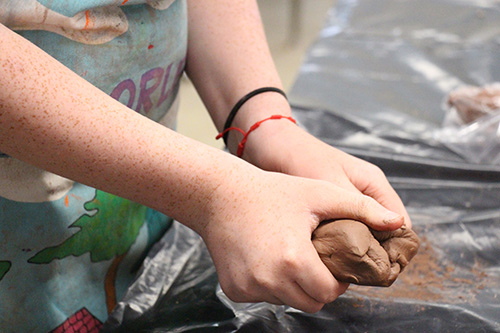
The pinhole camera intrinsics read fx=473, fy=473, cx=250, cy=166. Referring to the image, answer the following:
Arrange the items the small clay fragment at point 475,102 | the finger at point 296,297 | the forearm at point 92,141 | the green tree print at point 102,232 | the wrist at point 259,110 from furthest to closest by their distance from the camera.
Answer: the small clay fragment at point 475,102, the wrist at point 259,110, the green tree print at point 102,232, the finger at point 296,297, the forearm at point 92,141

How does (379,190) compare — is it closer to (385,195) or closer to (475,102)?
(385,195)

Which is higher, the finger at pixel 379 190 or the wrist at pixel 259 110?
the wrist at pixel 259 110

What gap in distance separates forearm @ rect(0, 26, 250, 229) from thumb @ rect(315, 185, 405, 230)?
138 mm

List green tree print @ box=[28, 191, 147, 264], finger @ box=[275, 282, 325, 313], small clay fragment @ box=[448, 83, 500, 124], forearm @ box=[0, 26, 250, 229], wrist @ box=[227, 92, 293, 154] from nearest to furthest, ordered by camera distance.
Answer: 1. forearm @ box=[0, 26, 250, 229]
2. finger @ box=[275, 282, 325, 313]
3. green tree print @ box=[28, 191, 147, 264]
4. wrist @ box=[227, 92, 293, 154]
5. small clay fragment @ box=[448, 83, 500, 124]

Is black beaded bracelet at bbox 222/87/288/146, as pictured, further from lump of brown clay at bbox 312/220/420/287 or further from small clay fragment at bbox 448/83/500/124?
small clay fragment at bbox 448/83/500/124

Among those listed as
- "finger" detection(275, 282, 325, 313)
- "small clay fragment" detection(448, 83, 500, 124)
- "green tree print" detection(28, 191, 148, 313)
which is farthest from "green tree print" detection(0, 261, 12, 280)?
"small clay fragment" detection(448, 83, 500, 124)

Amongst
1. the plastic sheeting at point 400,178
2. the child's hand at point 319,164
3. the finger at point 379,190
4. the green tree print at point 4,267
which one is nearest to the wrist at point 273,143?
the child's hand at point 319,164

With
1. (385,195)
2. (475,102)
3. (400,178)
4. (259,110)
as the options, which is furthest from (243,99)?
(475,102)

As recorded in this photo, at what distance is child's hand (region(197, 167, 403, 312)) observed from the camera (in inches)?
24.0

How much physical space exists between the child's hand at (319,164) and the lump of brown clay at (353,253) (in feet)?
0.33

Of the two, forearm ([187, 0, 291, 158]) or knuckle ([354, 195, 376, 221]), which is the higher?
forearm ([187, 0, 291, 158])

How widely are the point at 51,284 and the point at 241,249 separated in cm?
34

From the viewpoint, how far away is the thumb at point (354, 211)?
0.65m

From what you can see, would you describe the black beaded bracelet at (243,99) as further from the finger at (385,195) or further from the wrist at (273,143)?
the finger at (385,195)
